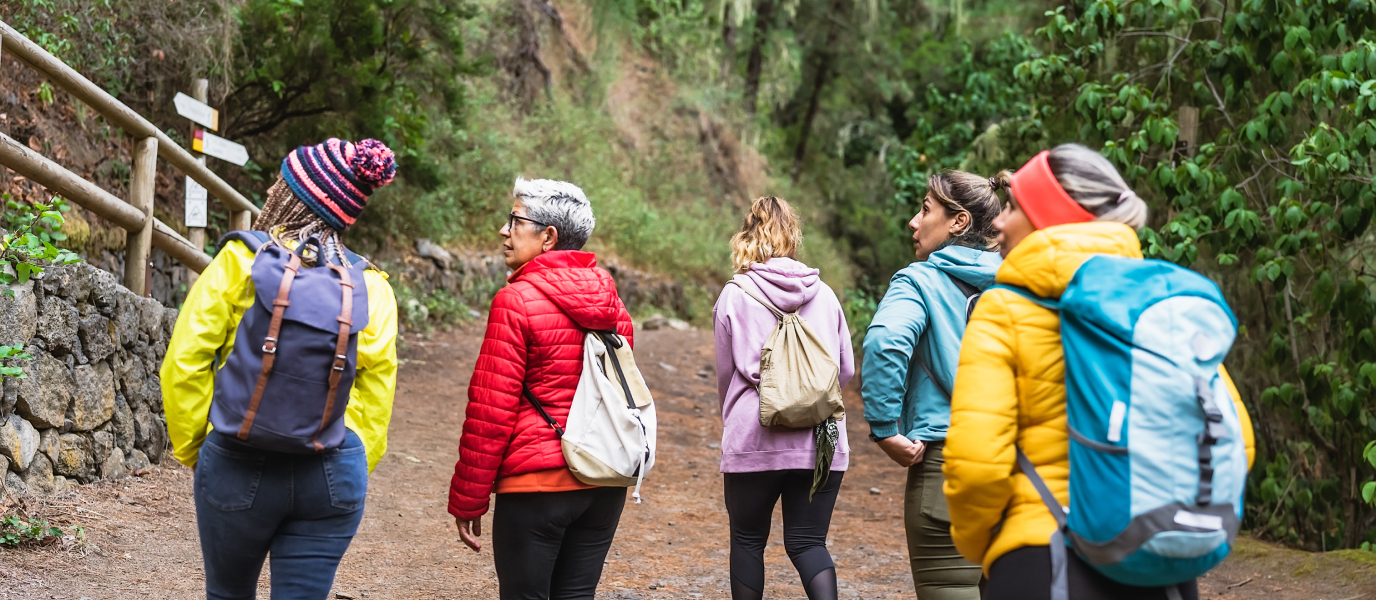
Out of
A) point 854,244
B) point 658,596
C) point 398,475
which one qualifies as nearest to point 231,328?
point 658,596

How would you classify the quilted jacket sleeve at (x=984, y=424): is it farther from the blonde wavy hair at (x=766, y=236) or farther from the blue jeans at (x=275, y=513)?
the blonde wavy hair at (x=766, y=236)

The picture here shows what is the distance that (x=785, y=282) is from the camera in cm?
368

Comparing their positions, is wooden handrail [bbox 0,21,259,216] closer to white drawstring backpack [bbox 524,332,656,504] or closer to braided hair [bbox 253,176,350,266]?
→ braided hair [bbox 253,176,350,266]

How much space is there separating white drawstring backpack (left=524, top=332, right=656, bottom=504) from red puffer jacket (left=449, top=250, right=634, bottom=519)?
0.04m

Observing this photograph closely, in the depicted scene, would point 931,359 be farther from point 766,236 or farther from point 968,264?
point 766,236

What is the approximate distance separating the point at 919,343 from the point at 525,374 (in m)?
1.19

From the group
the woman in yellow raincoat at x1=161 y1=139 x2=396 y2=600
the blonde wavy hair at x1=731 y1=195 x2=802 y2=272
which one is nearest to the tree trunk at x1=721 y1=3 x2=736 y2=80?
the blonde wavy hair at x1=731 y1=195 x2=802 y2=272

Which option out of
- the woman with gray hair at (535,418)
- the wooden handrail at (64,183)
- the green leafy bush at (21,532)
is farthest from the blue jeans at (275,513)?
the wooden handrail at (64,183)

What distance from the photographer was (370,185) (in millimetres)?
2646

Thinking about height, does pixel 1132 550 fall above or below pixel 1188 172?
below

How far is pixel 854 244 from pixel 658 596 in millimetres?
22897

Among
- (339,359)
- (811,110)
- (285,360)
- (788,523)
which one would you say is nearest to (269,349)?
(285,360)

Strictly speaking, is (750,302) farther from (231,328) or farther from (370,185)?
(231,328)

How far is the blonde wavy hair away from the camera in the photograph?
3.80m
